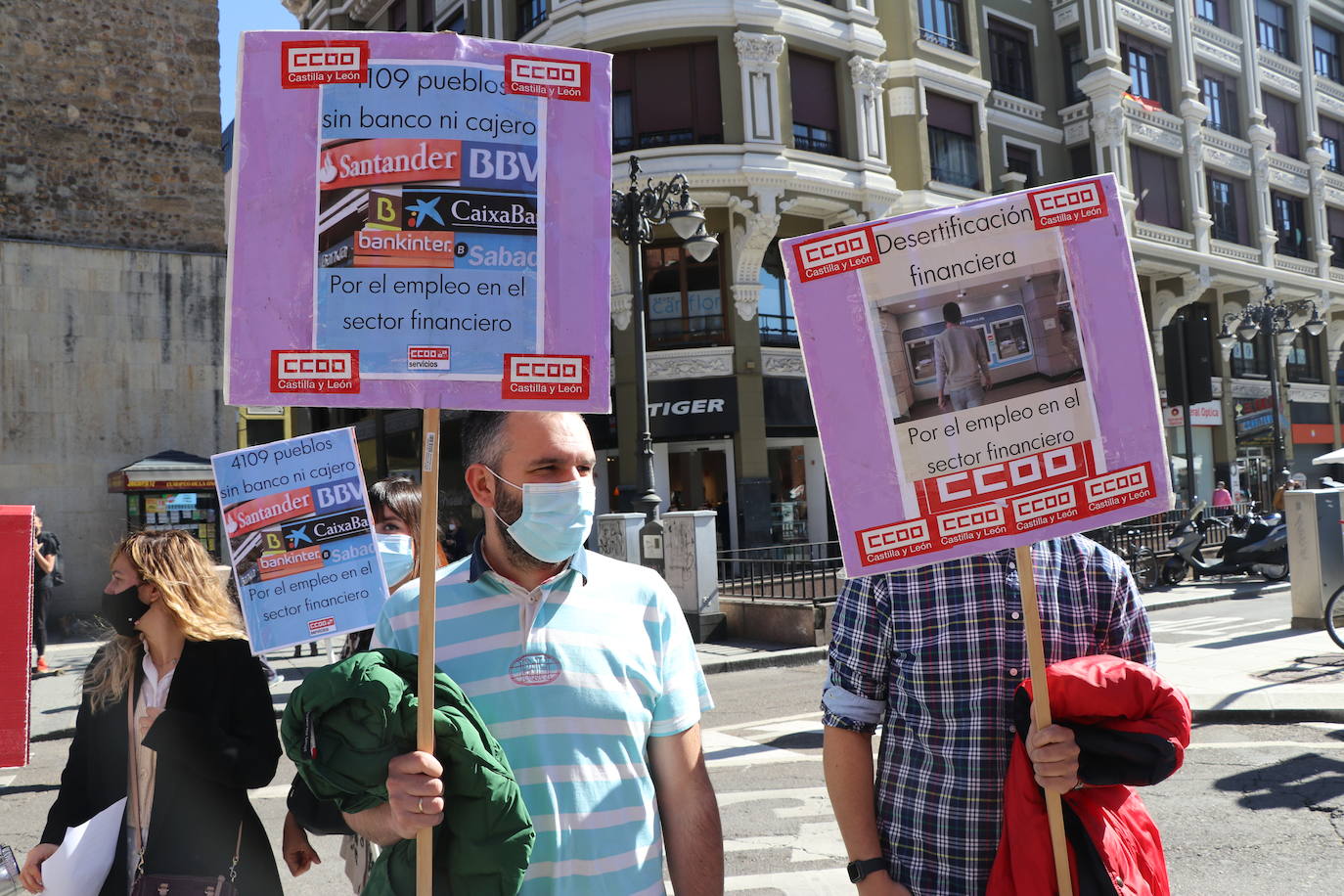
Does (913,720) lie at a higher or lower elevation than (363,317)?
lower

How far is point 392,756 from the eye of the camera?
1953 millimetres

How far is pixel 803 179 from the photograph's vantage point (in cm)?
2223

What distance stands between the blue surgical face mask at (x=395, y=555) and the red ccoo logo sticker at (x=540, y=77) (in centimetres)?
355

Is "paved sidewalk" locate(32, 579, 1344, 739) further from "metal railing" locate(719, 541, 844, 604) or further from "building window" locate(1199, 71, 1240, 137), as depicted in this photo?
"building window" locate(1199, 71, 1240, 137)

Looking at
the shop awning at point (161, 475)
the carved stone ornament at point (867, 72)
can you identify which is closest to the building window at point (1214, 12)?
the carved stone ornament at point (867, 72)

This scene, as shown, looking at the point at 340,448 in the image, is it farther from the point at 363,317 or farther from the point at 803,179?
the point at 803,179

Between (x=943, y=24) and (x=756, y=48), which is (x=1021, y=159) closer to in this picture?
(x=943, y=24)

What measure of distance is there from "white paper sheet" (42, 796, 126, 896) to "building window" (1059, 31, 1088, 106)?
103 feet

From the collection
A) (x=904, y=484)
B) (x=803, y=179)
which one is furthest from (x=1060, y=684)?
(x=803, y=179)

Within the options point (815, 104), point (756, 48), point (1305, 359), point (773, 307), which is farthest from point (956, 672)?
point (1305, 359)

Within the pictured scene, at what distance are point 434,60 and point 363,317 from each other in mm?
604

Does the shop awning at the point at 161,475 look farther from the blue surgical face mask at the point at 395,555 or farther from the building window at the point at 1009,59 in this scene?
the building window at the point at 1009,59

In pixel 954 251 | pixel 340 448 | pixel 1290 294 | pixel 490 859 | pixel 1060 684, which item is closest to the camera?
pixel 490 859

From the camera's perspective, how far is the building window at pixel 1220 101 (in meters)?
32.1
